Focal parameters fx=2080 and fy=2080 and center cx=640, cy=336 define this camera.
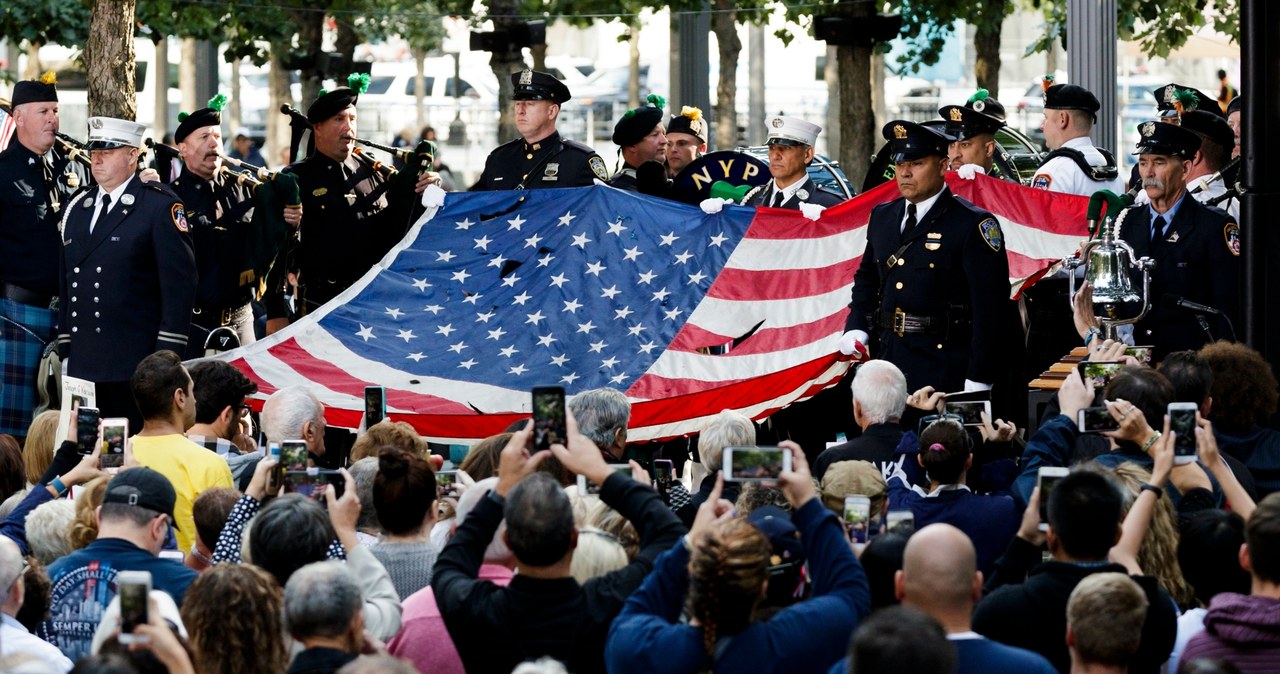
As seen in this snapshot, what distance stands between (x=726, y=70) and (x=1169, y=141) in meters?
13.3

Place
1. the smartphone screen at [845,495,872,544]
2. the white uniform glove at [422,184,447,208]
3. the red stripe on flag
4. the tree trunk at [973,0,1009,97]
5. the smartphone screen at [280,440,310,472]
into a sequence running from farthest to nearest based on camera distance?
the tree trunk at [973,0,1009,97]
the white uniform glove at [422,184,447,208]
the red stripe on flag
the smartphone screen at [280,440,310,472]
the smartphone screen at [845,495,872,544]

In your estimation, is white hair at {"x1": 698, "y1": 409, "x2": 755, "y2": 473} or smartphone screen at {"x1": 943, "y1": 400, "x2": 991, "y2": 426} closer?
white hair at {"x1": 698, "y1": 409, "x2": 755, "y2": 473}

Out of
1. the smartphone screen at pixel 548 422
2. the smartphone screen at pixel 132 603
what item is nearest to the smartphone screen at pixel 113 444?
the smartphone screen at pixel 548 422

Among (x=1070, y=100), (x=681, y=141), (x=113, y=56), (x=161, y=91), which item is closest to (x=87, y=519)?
(x=681, y=141)

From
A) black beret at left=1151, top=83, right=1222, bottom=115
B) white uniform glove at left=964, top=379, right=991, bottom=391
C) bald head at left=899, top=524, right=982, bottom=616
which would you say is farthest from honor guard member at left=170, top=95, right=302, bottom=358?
bald head at left=899, top=524, right=982, bottom=616

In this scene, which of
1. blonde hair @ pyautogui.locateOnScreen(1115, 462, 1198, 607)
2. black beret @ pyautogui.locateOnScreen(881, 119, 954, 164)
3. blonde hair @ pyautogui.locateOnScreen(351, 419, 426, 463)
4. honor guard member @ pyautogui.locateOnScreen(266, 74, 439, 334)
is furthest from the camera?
honor guard member @ pyautogui.locateOnScreen(266, 74, 439, 334)

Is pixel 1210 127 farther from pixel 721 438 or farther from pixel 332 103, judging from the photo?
pixel 332 103

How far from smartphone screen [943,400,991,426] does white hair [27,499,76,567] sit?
9.56ft

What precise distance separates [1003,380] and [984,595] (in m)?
3.39

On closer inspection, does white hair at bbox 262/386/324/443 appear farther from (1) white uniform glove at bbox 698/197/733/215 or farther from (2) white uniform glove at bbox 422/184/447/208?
(1) white uniform glove at bbox 698/197/733/215

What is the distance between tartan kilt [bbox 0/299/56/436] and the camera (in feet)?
34.2

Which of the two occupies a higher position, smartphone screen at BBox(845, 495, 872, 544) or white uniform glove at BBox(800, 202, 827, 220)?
white uniform glove at BBox(800, 202, 827, 220)

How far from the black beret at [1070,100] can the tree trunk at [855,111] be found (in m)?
7.71

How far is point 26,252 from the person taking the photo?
34.5 ft
